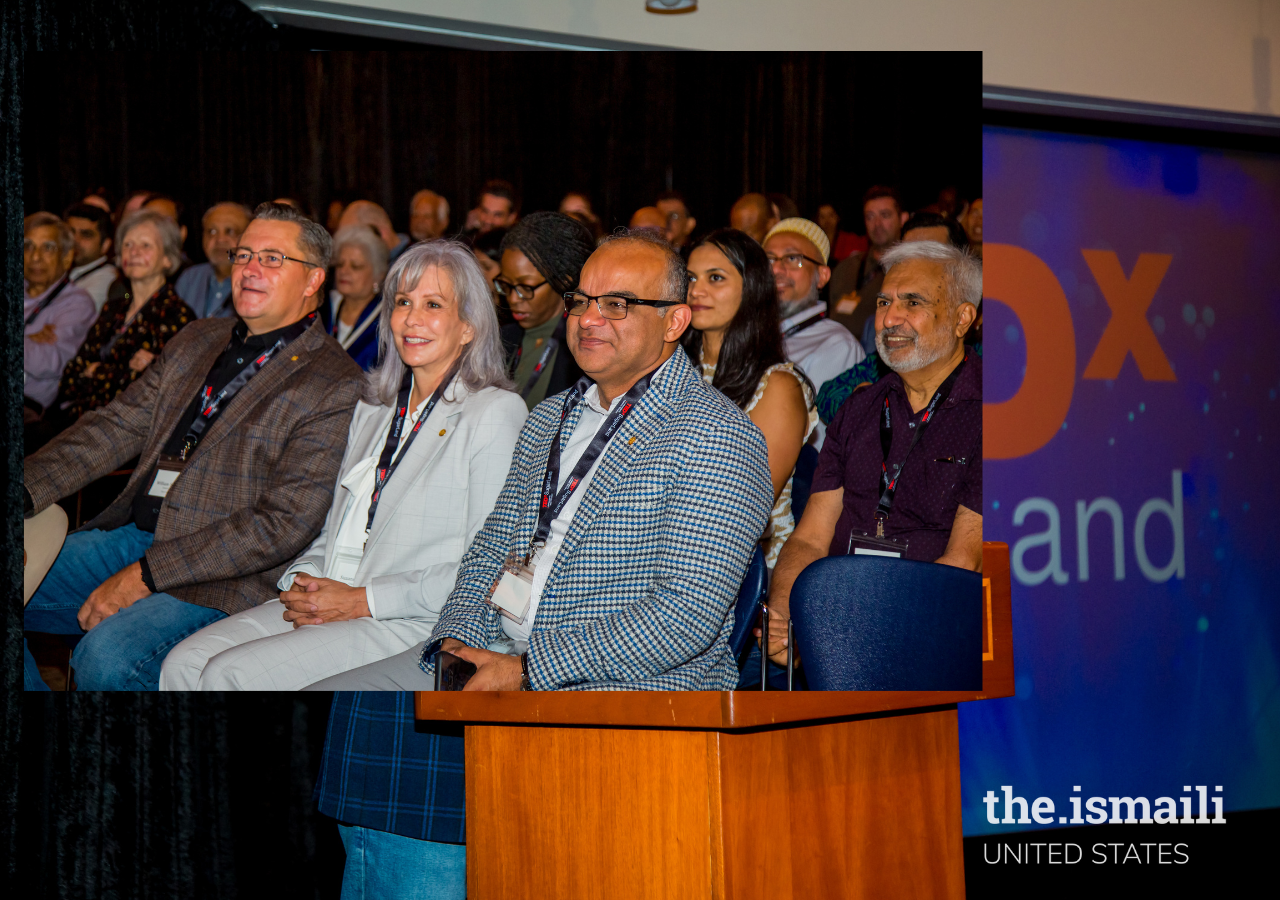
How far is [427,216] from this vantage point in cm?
252

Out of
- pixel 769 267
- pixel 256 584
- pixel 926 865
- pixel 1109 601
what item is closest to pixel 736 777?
pixel 926 865

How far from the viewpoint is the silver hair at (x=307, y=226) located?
2.55 metres

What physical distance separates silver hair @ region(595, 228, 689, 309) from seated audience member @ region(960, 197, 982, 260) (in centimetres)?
61

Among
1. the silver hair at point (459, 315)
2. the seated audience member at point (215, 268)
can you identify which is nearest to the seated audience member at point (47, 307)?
the seated audience member at point (215, 268)

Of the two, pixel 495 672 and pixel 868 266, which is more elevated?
pixel 868 266

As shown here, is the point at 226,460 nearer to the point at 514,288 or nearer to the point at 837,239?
the point at 514,288

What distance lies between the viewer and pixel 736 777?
165 cm

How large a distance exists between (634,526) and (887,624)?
56cm

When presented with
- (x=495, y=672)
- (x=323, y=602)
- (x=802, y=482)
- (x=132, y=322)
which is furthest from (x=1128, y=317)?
(x=132, y=322)

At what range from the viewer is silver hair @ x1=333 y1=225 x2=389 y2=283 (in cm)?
252

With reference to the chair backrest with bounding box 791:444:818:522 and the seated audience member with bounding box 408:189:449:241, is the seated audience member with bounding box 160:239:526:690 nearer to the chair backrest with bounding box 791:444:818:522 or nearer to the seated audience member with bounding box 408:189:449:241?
the seated audience member with bounding box 408:189:449:241

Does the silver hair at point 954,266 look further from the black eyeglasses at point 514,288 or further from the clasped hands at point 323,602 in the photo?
the clasped hands at point 323,602

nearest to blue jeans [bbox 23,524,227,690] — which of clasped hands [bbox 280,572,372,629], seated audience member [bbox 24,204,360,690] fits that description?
seated audience member [bbox 24,204,360,690]

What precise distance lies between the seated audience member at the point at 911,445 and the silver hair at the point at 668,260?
46 centimetres
